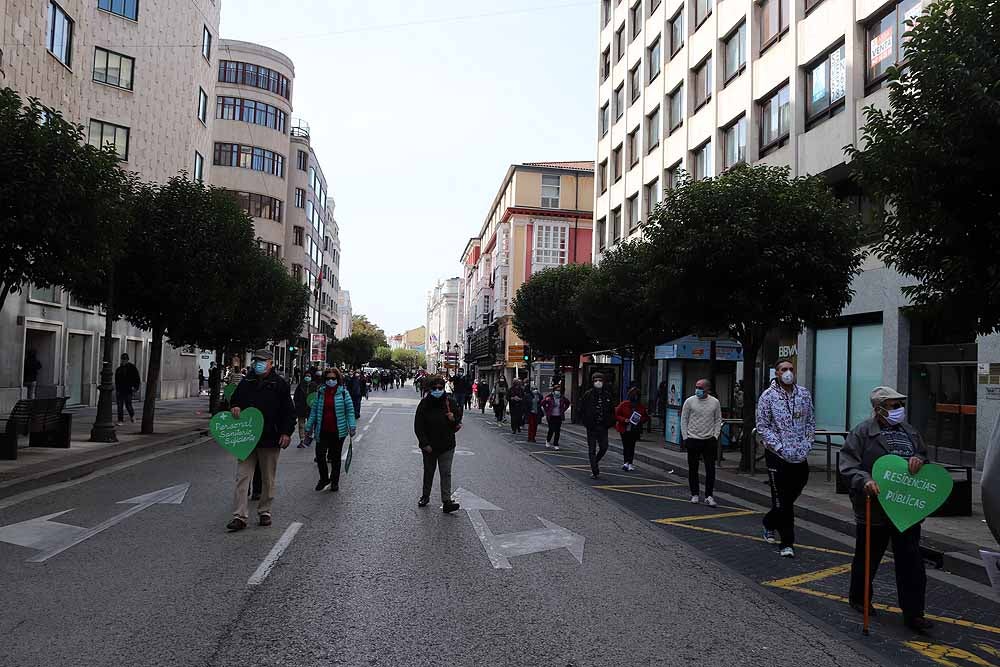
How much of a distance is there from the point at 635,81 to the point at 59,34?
79.8ft

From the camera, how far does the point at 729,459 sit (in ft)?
57.8

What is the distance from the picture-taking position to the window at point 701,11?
29.2 meters

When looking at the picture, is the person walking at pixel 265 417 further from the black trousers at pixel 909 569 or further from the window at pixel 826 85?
the window at pixel 826 85

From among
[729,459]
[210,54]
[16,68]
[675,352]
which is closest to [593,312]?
[675,352]

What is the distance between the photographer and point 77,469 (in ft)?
40.2

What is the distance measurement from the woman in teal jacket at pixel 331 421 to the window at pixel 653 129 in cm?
2611

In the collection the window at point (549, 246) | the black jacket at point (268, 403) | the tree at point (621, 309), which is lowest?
the black jacket at point (268, 403)

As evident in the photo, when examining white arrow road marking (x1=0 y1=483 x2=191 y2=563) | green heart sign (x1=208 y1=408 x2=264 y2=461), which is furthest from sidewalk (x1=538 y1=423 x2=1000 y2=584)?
white arrow road marking (x1=0 y1=483 x2=191 y2=563)

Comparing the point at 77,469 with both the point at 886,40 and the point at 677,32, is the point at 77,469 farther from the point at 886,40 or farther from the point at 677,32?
the point at 677,32

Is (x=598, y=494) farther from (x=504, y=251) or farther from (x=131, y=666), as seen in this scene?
(x=504, y=251)

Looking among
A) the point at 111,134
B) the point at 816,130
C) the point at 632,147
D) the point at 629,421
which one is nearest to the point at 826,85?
the point at 816,130

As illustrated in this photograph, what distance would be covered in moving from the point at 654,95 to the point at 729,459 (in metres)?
21.5

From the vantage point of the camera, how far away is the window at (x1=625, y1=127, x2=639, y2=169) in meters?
37.4

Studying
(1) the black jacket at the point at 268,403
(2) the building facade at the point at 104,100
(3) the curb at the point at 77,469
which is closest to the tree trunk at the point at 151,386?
(3) the curb at the point at 77,469
